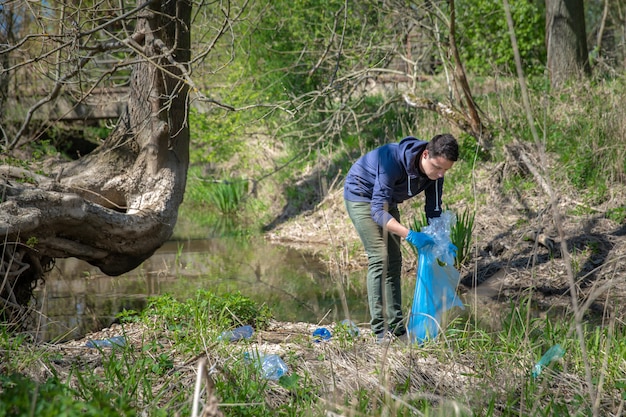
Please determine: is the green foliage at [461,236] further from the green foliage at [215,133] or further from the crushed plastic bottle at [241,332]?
the green foliage at [215,133]

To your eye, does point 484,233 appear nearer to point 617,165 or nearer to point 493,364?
point 617,165

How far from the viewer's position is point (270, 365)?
13.1 ft

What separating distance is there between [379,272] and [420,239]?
386mm

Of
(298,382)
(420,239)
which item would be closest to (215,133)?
(420,239)

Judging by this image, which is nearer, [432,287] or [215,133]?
[432,287]

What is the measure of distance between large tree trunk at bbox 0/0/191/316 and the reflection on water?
52cm

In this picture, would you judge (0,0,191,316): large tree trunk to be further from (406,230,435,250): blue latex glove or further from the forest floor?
(406,230,435,250): blue latex glove

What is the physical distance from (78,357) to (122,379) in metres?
0.66

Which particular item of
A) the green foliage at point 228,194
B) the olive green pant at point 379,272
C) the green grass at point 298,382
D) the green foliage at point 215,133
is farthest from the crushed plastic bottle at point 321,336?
the green foliage at point 228,194

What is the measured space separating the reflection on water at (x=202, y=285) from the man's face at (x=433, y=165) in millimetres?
1703

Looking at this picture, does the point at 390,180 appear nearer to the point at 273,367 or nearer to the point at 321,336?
the point at 321,336

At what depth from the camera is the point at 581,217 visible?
818 centimetres

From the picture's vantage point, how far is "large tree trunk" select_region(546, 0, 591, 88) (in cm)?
1109

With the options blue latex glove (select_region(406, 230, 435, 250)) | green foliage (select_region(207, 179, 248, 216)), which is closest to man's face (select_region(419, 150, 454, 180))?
blue latex glove (select_region(406, 230, 435, 250))
